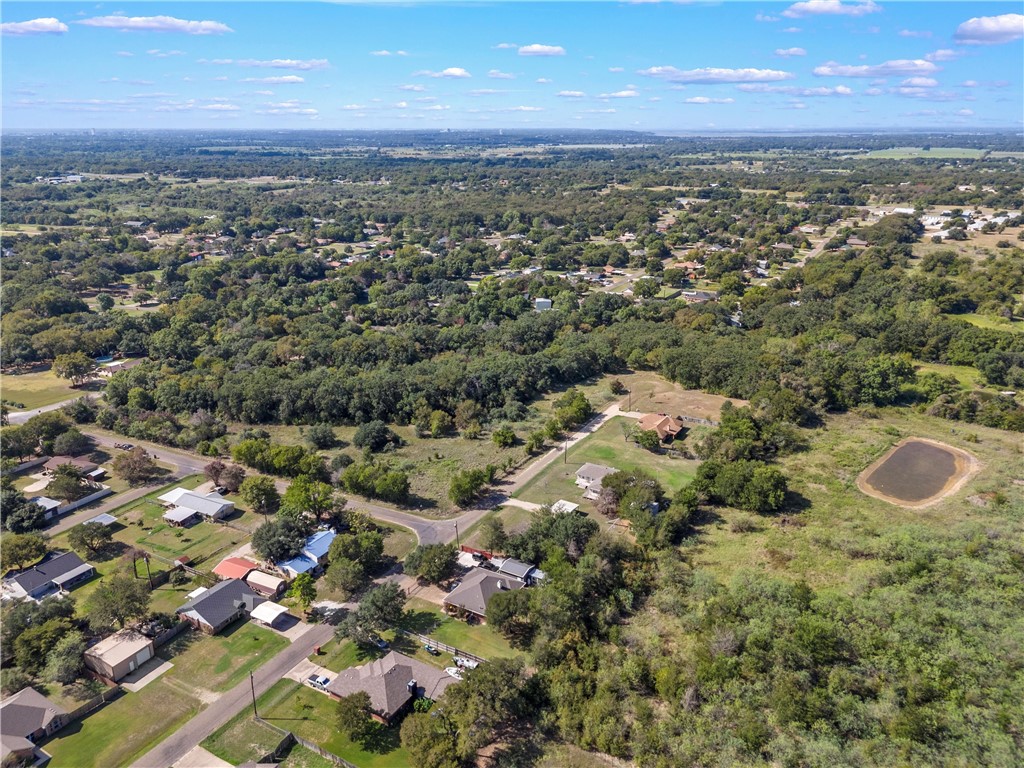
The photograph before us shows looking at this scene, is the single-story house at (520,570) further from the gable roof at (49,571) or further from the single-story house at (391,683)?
the gable roof at (49,571)

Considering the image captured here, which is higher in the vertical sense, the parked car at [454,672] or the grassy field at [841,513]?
the grassy field at [841,513]

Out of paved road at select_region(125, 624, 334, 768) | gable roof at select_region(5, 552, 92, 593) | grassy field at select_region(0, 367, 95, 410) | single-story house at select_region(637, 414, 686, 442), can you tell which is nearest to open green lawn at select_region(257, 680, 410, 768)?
paved road at select_region(125, 624, 334, 768)

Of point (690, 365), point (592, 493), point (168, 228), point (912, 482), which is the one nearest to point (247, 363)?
point (592, 493)

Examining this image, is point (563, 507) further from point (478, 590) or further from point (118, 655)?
point (118, 655)

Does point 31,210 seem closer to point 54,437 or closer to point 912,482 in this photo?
point 54,437

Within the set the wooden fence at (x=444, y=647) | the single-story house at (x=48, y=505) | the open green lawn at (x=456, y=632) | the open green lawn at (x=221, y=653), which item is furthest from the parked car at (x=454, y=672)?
the single-story house at (x=48, y=505)

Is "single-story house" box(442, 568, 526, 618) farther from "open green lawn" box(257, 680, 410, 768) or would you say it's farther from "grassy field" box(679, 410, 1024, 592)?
"grassy field" box(679, 410, 1024, 592)

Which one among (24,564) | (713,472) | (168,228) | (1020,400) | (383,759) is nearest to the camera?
(383,759)
